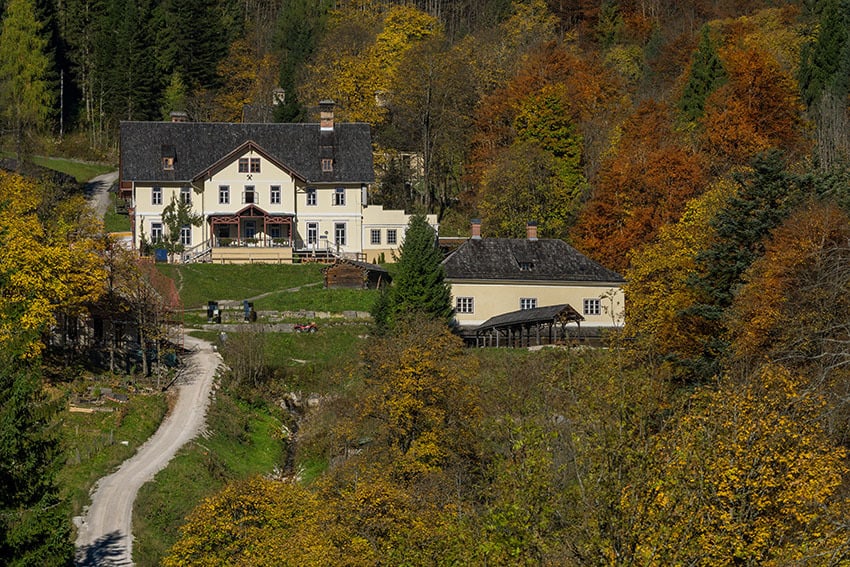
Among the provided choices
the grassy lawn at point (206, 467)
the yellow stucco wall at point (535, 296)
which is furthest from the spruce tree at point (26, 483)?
the yellow stucco wall at point (535, 296)

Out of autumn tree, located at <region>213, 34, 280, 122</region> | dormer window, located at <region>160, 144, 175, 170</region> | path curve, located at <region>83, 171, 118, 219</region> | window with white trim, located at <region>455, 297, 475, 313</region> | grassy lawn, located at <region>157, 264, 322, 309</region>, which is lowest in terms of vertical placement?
window with white trim, located at <region>455, 297, 475, 313</region>

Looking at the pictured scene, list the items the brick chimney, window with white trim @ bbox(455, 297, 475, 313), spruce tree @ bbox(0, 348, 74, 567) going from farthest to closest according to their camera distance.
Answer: the brick chimney → window with white trim @ bbox(455, 297, 475, 313) → spruce tree @ bbox(0, 348, 74, 567)

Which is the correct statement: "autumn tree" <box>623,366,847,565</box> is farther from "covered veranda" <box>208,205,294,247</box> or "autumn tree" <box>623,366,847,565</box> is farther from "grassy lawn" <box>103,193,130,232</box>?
"grassy lawn" <box>103,193,130,232</box>

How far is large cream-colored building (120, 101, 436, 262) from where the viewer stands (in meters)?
76.8

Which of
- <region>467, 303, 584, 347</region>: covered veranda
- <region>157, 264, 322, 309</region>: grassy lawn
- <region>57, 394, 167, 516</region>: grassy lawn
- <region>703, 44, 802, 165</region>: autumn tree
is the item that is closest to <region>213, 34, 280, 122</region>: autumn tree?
<region>157, 264, 322, 309</region>: grassy lawn

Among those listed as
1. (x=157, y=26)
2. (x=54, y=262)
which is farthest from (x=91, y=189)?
(x=54, y=262)

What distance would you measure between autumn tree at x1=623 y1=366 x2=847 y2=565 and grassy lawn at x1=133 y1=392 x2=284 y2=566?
1515cm

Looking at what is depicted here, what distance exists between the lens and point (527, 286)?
6556cm

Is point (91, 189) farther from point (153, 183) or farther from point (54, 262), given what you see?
point (54, 262)

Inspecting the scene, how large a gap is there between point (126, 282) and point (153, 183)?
21.0 meters

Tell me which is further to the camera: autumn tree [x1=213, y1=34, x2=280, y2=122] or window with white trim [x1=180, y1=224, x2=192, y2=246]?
autumn tree [x1=213, y1=34, x2=280, y2=122]

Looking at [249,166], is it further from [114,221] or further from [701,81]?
[701,81]

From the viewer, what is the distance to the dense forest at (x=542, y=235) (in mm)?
26219

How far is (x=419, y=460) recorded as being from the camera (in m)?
42.4
